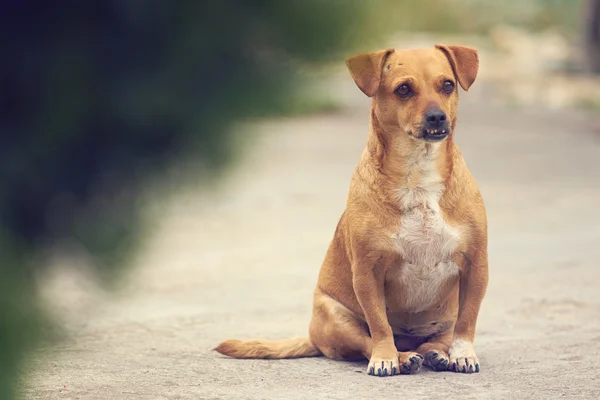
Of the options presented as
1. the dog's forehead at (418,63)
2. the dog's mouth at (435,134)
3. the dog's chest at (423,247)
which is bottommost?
the dog's chest at (423,247)

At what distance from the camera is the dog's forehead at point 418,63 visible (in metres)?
4.32

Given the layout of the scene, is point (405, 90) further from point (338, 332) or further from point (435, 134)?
point (338, 332)

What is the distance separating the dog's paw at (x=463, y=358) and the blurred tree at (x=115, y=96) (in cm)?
370

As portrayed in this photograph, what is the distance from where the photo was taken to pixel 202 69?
869mm

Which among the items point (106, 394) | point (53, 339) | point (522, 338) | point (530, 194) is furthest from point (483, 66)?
point (53, 339)

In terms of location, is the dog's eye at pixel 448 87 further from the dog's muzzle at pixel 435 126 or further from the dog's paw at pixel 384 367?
the dog's paw at pixel 384 367

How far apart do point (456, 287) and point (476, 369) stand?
38cm

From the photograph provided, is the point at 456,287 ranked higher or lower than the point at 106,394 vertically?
higher

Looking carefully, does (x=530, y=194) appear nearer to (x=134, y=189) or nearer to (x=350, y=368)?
(x=350, y=368)

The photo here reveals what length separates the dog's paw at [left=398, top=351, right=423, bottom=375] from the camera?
14.3 ft

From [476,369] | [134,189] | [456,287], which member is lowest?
[134,189]

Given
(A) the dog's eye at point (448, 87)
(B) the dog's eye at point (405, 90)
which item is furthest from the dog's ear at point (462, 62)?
(B) the dog's eye at point (405, 90)

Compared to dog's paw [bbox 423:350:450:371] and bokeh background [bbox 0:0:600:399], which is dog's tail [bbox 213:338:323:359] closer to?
dog's paw [bbox 423:350:450:371]

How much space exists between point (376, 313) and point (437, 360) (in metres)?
0.37
